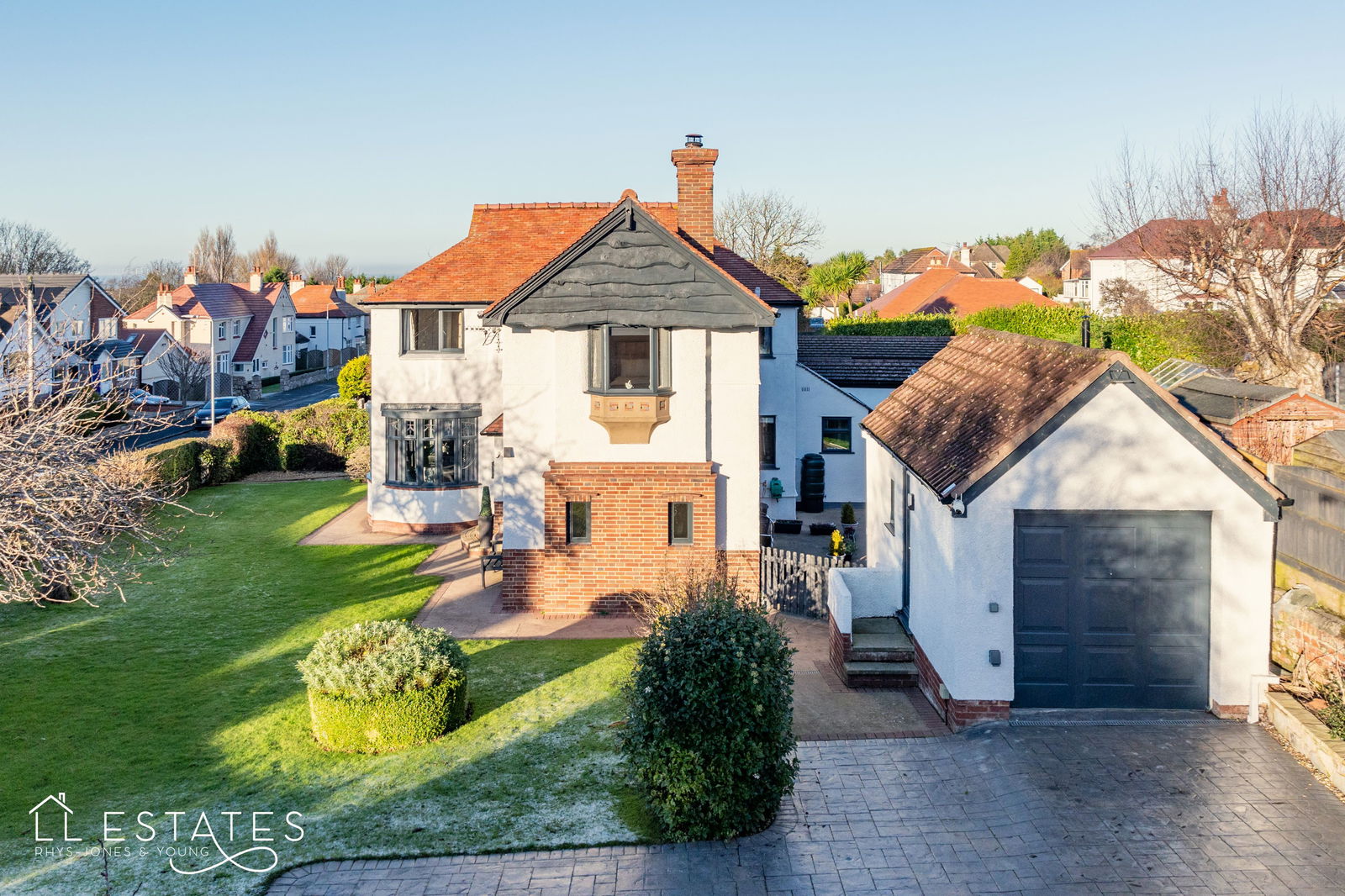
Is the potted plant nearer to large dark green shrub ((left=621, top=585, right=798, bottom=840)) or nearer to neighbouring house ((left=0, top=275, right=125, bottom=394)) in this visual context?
neighbouring house ((left=0, top=275, right=125, bottom=394))

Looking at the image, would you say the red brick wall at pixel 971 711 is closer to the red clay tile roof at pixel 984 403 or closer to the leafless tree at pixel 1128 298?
the red clay tile roof at pixel 984 403

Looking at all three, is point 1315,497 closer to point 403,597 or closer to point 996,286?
point 403,597

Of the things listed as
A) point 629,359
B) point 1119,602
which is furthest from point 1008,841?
point 629,359

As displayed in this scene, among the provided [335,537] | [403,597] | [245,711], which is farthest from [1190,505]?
[335,537]

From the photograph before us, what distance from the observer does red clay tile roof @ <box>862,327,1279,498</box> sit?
11531mm

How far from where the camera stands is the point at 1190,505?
38.1ft

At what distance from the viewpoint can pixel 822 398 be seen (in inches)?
1139

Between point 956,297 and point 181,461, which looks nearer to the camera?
point 181,461

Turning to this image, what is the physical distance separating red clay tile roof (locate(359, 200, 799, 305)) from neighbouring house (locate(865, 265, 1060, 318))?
31.5 metres

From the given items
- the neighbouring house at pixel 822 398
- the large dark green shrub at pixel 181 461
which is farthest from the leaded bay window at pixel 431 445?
the neighbouring house at pixel 822 398

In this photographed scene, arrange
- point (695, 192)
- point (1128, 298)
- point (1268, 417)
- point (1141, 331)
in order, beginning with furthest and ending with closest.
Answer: point (1128, 298) → point (1141, 331) → point (695, 192) → point (1268, 417)

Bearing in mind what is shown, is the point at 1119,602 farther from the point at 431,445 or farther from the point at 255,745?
the point at 431,445

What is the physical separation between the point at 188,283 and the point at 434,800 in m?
72.2

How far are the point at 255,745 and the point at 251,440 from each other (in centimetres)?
2476
